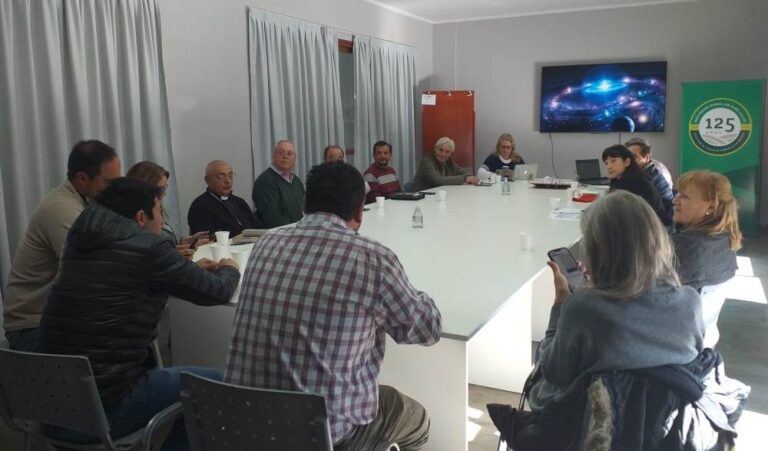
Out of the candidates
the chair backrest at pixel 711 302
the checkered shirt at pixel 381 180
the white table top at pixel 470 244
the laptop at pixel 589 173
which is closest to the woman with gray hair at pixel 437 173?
the checkered shirt at pixel 381 180

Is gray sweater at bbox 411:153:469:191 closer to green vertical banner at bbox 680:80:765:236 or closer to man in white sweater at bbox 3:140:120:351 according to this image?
green vertical banner at bbox 680:80:765:236

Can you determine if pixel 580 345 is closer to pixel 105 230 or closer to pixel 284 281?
pixel 284 281

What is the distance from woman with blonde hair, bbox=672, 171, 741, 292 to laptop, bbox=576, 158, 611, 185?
3891 millimetres

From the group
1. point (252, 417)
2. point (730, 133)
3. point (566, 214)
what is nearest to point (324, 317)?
point (252, 417)

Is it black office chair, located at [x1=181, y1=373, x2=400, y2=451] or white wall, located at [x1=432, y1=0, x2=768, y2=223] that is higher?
white wall, located at [x1=432, y1=0, x2=768, y2=223]

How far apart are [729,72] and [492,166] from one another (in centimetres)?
286

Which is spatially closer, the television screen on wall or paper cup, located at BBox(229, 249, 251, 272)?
paper cup, located at BBox(229, 249, 251, 272)

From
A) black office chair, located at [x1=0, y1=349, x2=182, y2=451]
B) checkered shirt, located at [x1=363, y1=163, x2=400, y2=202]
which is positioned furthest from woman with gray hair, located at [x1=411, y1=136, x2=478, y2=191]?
black office chair, located at [x1=0, y1=349, x2=182, y2=451]

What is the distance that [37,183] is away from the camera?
3.66m

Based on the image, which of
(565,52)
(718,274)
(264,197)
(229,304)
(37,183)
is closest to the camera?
(229,304)

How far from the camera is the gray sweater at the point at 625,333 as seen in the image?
1.47 meters

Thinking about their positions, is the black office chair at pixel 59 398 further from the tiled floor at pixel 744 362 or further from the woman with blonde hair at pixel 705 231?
the woman with blonde hair at pixel 705 231

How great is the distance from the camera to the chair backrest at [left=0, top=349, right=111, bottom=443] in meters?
1.58

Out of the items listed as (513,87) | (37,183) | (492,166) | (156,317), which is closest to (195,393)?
(156,317)
